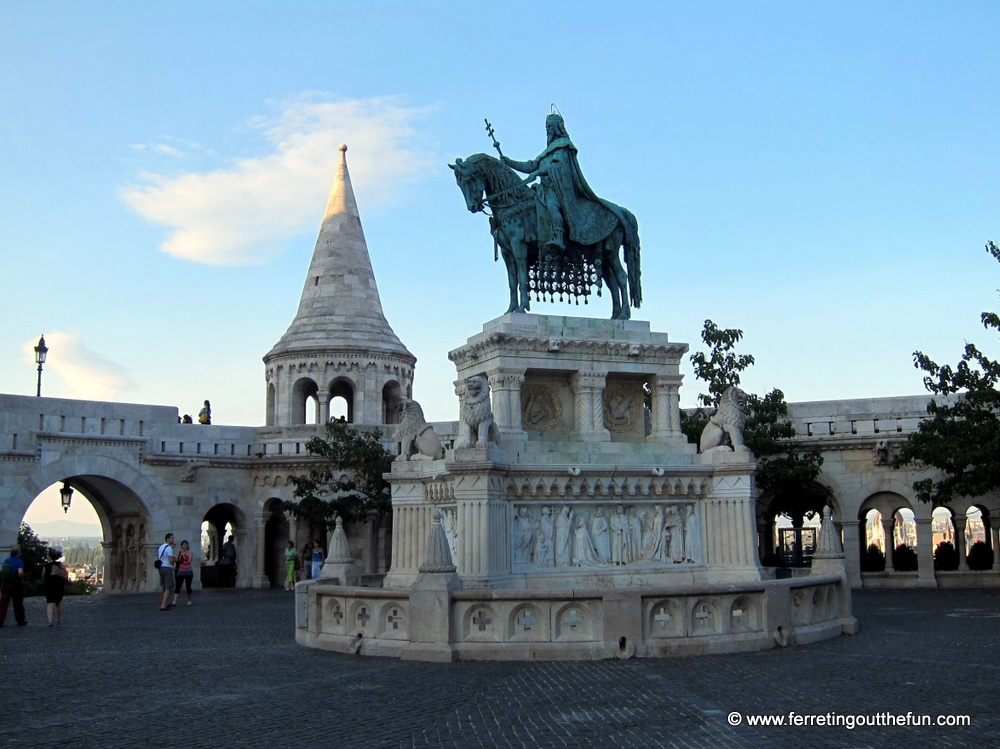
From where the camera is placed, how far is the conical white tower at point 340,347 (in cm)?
3444

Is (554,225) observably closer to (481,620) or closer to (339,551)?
(339,551)

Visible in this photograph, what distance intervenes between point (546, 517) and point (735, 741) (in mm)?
6883

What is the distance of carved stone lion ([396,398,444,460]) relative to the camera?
15.2 m

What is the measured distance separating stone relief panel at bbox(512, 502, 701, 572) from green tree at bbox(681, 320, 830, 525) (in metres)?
10.8

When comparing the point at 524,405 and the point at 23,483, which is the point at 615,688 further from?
the point at 23,483

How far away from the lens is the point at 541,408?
49.2 feet

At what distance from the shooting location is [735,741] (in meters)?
7.00

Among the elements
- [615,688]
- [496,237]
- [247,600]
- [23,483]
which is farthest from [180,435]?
[615,688]

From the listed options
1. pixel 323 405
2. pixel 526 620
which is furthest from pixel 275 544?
pixel 526 620

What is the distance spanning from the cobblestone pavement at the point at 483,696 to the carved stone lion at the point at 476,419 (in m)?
3.16

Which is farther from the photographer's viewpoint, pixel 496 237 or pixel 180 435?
pixel 180 435

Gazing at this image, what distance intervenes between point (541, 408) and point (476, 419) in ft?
6.55

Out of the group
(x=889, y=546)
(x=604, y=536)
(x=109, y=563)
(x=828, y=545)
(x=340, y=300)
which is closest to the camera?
(x=828, y=545)

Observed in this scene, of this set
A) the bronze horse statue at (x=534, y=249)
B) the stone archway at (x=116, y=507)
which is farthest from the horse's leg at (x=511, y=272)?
the stone archway at (x=116, y=507)
